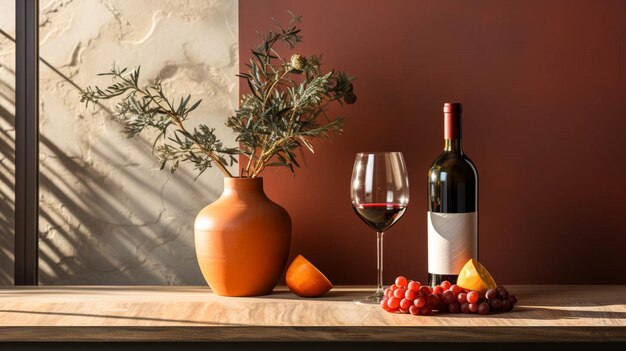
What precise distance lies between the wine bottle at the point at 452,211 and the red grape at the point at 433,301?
0.16 meters

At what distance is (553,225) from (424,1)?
0.51 metres

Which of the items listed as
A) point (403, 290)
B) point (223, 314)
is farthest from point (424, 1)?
point (223, 314)

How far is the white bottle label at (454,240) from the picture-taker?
1.25m

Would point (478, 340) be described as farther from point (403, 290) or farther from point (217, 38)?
point (217, 38)

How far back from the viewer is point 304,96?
4.18ft

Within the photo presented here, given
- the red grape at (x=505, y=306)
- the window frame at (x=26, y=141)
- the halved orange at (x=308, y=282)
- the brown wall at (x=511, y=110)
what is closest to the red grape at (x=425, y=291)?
the red grape at (x=505, y=306)

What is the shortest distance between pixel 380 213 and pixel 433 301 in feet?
0.60

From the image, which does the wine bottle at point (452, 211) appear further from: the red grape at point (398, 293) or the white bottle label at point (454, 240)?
the red grape at point (398, 293)

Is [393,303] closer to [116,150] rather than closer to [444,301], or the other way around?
[444,301]

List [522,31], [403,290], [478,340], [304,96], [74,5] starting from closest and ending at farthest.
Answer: [478,340] < [403,290] < [304,96] < [522,31] < [74,5]

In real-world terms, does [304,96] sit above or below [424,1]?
below

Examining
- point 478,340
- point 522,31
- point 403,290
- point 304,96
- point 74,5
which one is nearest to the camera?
point 478,340

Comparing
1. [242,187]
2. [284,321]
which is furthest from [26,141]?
[284,321]

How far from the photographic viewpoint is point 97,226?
5.17 feet
